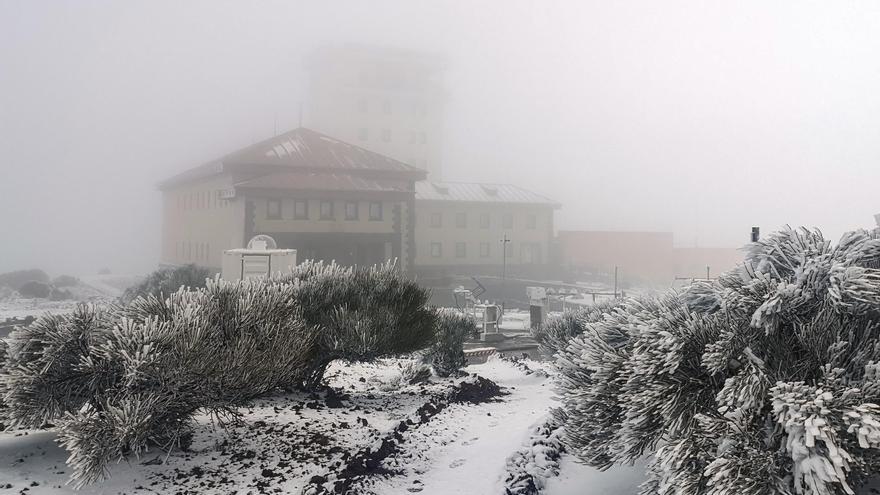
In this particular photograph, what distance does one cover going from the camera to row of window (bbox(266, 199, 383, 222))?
37.1 m

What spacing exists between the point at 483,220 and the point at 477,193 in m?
3.40

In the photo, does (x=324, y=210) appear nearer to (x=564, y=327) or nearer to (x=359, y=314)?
(x=564, y=327)

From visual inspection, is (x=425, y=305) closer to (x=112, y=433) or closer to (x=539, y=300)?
(x=112, y=433)

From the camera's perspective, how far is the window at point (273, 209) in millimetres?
36931

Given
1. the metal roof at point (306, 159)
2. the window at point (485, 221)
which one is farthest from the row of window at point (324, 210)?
the window at point (485, 221)

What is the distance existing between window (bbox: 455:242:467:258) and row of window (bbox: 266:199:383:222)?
41.5 feet

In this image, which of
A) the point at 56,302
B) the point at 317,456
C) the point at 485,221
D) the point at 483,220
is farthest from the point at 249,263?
the point at 485,221

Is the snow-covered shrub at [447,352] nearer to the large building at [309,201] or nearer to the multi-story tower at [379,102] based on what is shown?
the large building at [309,201]

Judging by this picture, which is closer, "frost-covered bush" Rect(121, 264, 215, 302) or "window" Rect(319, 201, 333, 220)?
"frost-covered bush" Rect(121, 264, 215, 302)

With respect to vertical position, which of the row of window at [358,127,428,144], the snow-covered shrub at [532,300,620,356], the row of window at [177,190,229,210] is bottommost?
the snow-covered shrub at [532,300,620,356]

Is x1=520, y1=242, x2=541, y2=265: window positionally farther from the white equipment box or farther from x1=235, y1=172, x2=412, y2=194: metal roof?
the white equipment box

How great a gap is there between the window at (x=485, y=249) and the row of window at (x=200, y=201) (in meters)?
22.6

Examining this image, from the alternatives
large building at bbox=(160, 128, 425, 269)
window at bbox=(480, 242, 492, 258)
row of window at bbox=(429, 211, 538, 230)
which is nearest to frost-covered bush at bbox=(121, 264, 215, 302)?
large building at bbox=(160, 128, 425, 269)

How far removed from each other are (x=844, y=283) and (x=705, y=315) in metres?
1.17
